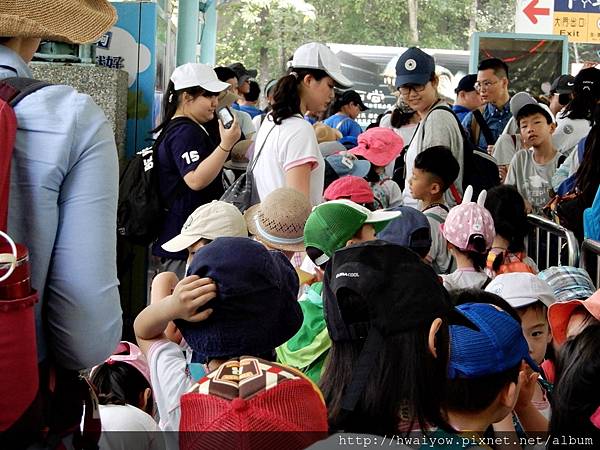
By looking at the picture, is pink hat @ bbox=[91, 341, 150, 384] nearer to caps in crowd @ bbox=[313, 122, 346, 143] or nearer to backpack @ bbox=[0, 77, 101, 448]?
backpack @ bbox=[0, 77, 101, 448]

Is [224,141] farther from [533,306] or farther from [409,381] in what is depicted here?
[409,381]

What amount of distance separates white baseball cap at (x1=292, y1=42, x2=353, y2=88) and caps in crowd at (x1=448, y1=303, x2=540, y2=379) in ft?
8.27

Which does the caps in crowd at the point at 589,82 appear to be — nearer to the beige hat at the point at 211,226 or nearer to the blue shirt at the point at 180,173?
the blue shirt at the point at 180,173

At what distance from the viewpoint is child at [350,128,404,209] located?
21.3ft

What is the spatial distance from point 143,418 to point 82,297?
0.73m

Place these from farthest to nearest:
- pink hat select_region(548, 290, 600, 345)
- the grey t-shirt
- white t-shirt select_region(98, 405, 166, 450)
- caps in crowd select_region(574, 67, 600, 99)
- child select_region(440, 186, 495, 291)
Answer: caps in crowd select_region(574, 67, 600, 99) → the grey t-shirt → child select_region(440, 186, 495, 291) → pink hat select_region(548, 290, 600, 345) → white t-shirt select_region(98, 405, 166, 450)

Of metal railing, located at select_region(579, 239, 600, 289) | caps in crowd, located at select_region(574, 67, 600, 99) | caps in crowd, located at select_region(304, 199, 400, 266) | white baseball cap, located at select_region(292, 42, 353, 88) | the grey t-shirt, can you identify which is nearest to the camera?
caps in crowd, located at select_region(304, 199, 400, 266)

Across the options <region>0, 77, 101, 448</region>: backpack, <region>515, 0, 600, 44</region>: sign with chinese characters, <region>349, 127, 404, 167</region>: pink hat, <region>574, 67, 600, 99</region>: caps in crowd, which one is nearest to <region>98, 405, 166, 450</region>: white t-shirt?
<region>0, 77, 101, 448</region>: backpack

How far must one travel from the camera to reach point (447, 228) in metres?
4.37

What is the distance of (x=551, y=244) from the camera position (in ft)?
20.4

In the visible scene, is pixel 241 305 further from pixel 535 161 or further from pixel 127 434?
pixel 535 161

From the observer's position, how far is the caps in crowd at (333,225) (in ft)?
12.1

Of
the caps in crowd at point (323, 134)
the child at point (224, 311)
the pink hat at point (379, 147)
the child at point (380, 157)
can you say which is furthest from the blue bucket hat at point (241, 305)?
the caps in crowd at point (323, 134)


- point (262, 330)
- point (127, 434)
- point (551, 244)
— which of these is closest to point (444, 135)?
point (551, 244)
